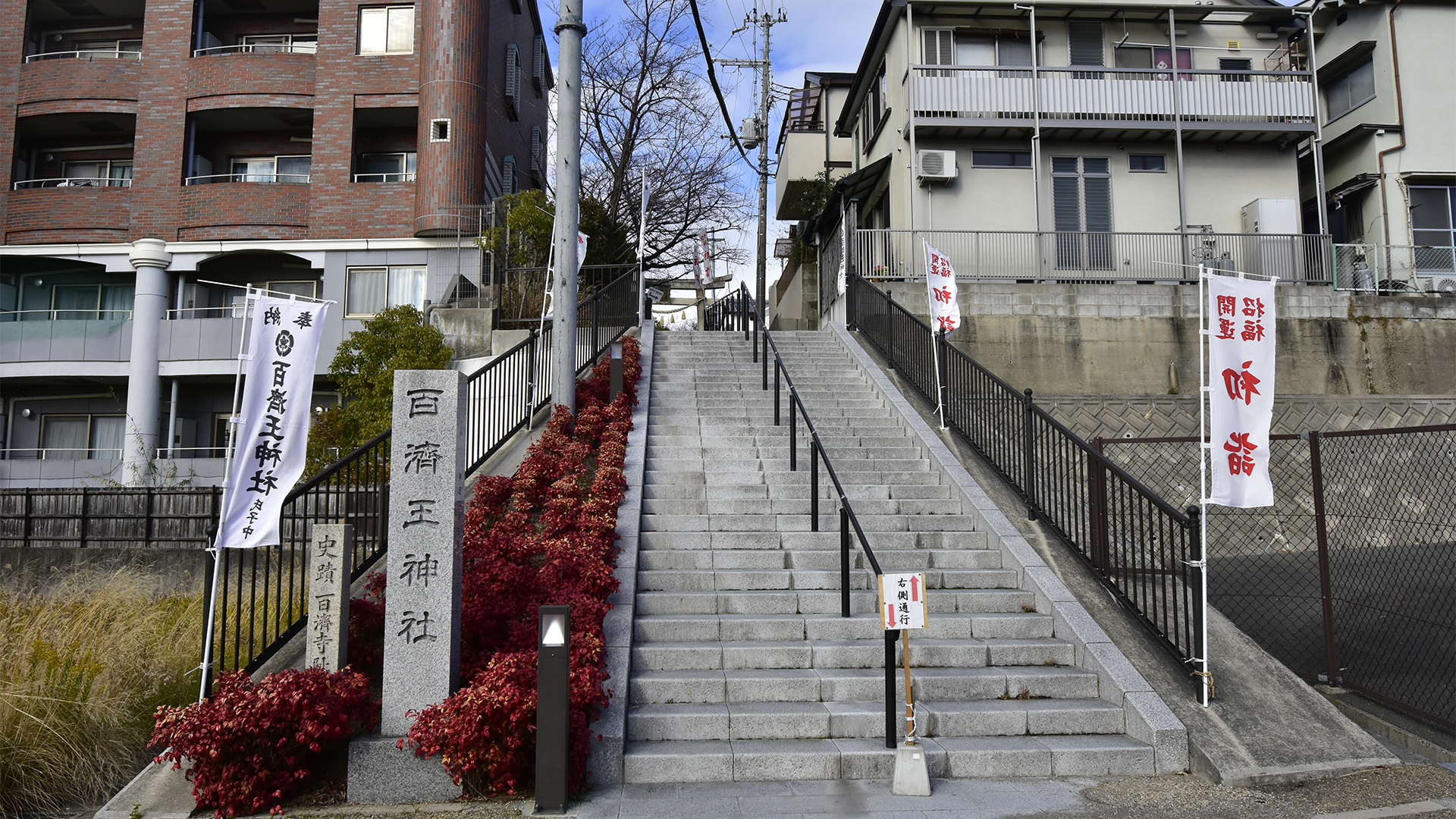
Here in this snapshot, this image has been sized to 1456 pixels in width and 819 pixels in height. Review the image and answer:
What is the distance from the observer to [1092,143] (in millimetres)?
18828

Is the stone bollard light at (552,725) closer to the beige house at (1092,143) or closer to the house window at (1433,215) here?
the beige house at (1092,143)

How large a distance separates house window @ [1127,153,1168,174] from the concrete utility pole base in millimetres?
17639

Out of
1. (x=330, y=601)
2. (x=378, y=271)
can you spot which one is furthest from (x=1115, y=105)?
(x=330, y=601)

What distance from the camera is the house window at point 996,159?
1886 cm

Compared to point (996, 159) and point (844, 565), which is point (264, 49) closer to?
point (996, 159)

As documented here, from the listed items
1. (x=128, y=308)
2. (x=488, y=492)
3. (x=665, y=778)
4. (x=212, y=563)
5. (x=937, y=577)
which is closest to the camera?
(x=665, y=778)

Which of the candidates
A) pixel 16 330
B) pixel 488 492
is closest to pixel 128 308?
pixel 16 330

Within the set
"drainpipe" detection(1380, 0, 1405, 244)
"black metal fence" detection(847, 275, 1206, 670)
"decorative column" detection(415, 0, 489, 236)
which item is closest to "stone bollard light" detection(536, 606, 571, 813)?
"black metal fence" detection(847, 275, 1206, 670)

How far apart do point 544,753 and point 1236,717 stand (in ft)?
15.2

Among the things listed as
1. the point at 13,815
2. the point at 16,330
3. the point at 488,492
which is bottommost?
the point at 13,815

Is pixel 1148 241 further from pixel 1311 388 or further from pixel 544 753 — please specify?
pixel 544 753

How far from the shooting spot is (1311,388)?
49.2 feet

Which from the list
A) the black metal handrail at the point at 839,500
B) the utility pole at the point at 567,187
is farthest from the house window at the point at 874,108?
the utility pole at the point at 567,187

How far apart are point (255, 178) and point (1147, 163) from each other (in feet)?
69.4
